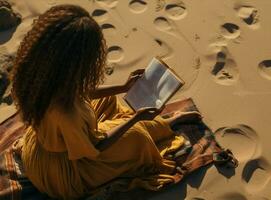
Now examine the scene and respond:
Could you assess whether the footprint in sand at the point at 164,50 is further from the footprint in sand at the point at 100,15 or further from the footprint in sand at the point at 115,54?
the footprint in sand at the point at 100,15

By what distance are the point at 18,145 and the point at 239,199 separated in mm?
1542

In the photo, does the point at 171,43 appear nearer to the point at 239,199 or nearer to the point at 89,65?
the point at 239,199

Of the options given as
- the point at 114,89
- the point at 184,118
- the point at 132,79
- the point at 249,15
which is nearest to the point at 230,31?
the point at 249,15

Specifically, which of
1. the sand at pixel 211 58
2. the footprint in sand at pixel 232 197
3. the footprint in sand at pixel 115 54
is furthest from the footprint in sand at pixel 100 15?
the footprint in sand at pixel 232 197

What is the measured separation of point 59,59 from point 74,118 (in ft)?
1.26

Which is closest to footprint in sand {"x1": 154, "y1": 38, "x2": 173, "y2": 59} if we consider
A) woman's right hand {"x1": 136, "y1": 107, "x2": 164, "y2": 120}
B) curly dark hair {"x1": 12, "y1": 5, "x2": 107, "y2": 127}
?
woman's right hand {"x1": 136, "y1": 107, "x2": 164, "y2": 120}

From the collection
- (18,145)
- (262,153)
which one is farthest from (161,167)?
(18,145)

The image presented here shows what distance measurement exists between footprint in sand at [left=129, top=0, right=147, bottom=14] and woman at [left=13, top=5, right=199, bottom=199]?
1.41 meters

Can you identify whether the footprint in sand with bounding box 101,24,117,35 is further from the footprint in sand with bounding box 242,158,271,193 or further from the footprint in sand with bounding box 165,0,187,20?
the footprint in sand with bounding box 242,158,271,193

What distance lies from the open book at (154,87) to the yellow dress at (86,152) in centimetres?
16

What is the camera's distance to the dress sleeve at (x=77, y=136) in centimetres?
282

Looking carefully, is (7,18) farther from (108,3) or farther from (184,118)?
(184,118)

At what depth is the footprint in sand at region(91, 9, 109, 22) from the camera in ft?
15.9

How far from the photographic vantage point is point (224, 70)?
4309 millimetres
